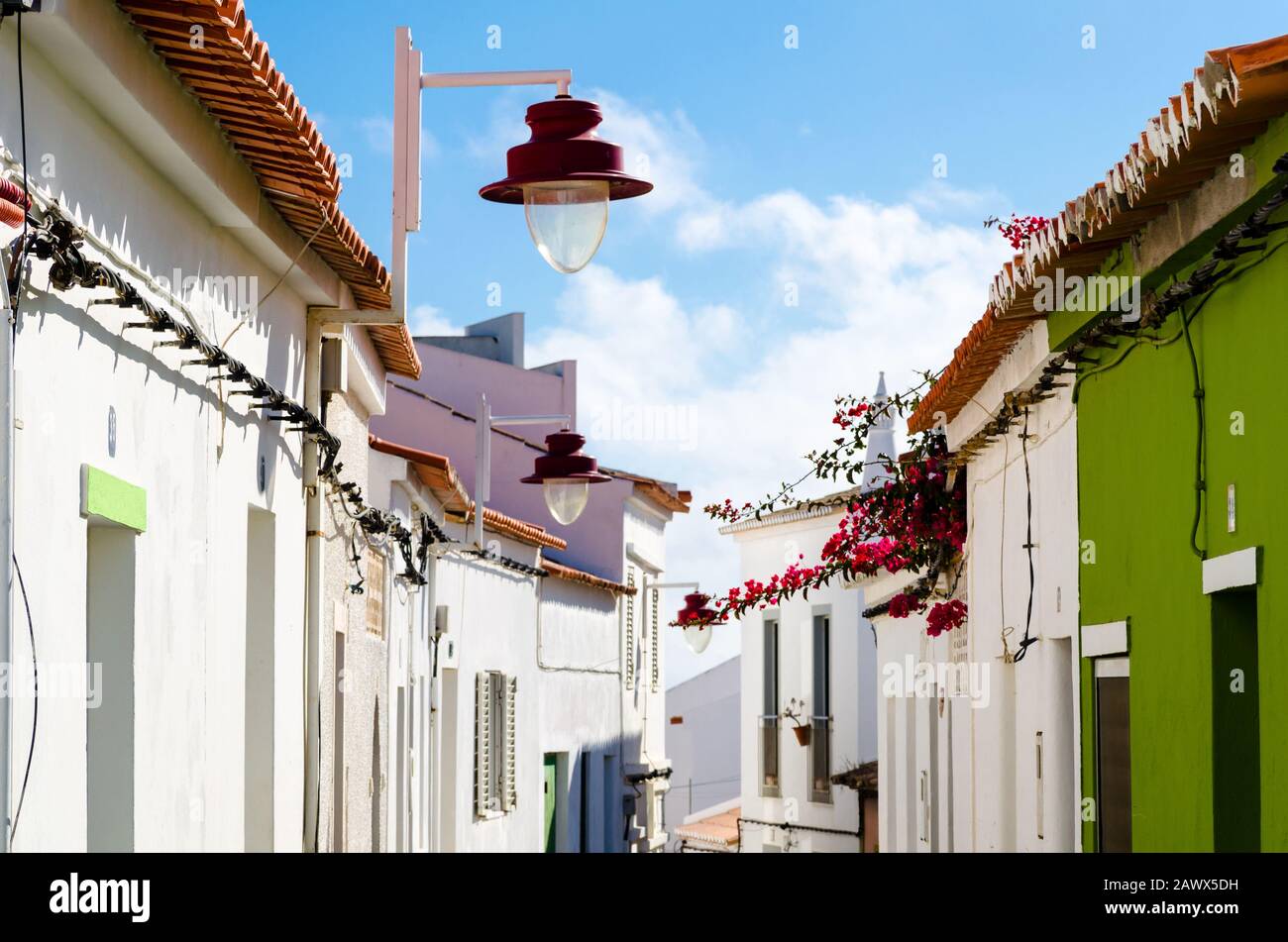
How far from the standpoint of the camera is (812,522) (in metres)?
28.3

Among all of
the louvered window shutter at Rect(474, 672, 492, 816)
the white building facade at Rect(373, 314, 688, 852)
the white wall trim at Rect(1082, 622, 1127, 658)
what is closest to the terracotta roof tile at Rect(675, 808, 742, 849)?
the white building facade at Rect(373, 314, 688, 852)

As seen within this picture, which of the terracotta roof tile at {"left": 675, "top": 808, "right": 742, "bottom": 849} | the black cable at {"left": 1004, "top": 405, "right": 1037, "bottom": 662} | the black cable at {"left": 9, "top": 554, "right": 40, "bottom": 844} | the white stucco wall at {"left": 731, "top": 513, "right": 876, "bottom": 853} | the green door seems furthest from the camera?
the terracotta roof tile at {"left": 675, "top": 808, "right": 742, "bottom": 849}

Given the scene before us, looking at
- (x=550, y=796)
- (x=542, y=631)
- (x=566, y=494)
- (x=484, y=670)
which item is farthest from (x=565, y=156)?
(x=550, y=796)

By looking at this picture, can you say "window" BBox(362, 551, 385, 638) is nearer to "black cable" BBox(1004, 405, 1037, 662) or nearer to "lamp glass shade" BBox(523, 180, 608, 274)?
"black cable" BBox(1004, 405, 1037, 662)

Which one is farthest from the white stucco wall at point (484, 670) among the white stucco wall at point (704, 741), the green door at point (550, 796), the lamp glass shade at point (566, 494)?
the white stucco wall at point (704, 741)

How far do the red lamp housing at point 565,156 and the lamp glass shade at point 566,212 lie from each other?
6 centimetres

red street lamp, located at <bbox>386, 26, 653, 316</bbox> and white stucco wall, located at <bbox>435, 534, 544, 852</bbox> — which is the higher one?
red street lamp, located at <bbox>386, 26, 653, 316</bbox>

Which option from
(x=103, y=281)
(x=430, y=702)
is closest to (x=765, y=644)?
(x=430, y=702)

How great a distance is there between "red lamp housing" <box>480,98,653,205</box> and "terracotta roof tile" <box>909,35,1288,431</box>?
1812 mm

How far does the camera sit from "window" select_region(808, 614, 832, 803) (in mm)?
27172

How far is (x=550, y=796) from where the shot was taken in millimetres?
26109

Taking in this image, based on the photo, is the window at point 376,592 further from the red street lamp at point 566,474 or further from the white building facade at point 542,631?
the white building facade at point 542,631

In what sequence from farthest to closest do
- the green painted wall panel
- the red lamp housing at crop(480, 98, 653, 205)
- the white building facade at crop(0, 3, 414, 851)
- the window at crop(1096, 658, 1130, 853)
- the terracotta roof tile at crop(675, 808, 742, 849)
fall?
the terracotta roof tile at crop(675, 808, 742, 849)
the window at crop(1096, 658, 1130, 853)
the red lamp housing at crop(480, 98, 653, 205)
the green painted wall panel
the white building facade at crop(0, 3, 414, 851)
